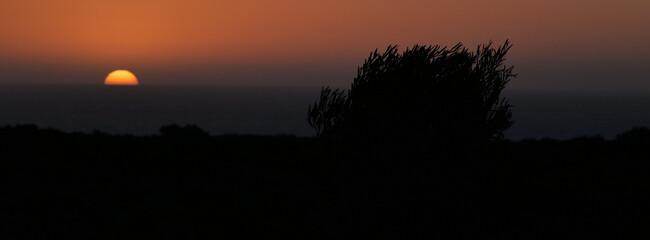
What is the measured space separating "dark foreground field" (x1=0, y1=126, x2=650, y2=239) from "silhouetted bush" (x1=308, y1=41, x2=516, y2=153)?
0.46 m

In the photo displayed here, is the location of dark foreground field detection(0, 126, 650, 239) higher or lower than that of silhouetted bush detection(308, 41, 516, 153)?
lower

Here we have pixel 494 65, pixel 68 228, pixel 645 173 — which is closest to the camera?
pixel 494 65

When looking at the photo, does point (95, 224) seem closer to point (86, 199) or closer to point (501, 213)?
point (86, 199)

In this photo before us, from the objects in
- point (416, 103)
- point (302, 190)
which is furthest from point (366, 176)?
point (302, 190)

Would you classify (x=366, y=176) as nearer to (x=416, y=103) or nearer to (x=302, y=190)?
(x=416, y=103)

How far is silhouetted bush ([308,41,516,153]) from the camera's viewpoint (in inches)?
469

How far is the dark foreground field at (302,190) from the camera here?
1212 centimetres

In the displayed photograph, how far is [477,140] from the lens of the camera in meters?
12.1

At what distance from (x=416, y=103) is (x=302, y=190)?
10957mm

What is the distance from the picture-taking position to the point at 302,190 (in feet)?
72.6

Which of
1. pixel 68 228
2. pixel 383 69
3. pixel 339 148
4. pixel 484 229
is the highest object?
pixel 383 69

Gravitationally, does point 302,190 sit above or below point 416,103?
below

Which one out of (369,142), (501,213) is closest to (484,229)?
(501,213)

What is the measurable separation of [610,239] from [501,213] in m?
7.62
